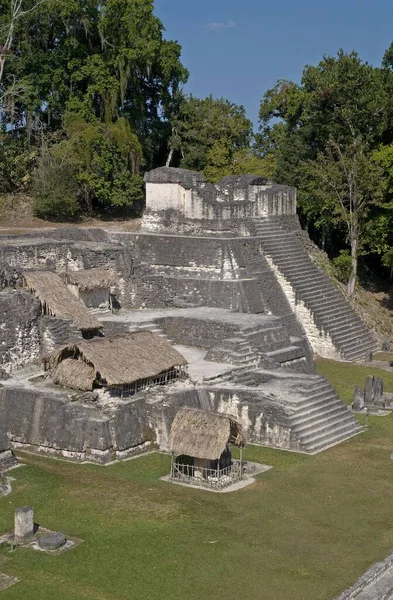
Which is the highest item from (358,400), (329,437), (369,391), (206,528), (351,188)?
(351,188)

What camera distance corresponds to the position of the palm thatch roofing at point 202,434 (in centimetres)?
1694

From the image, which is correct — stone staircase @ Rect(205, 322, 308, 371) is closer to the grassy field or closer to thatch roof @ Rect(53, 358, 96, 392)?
the grassy field

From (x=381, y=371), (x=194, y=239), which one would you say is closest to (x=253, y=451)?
(x=381, y=371)

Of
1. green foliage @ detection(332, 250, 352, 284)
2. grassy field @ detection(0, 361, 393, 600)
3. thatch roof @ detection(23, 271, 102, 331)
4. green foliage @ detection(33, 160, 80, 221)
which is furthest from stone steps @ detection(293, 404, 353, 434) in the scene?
green foliage @ detection(33, 160, 80, 221)

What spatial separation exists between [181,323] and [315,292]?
22.7 feet

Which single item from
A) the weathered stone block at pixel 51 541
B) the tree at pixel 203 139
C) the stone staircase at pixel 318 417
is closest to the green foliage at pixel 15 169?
the tree at pixel 203 139

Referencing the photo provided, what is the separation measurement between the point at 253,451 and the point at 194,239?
11124 mm

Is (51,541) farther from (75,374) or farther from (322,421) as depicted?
(322,421)

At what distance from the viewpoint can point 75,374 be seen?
1991 centimetres

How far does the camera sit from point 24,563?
44.8 ft

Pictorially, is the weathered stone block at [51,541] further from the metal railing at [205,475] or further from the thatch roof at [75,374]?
the thatch roof at [75,374]

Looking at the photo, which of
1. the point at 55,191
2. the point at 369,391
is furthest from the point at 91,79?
the point at 369,391

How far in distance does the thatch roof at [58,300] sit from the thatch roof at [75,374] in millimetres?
2772

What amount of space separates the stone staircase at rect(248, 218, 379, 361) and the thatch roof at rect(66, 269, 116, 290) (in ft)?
19.3
